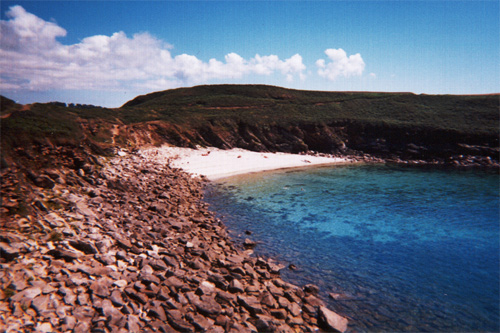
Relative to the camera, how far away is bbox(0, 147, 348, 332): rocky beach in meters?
7.63

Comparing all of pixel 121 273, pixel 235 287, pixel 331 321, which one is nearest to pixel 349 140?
pixel 331 321

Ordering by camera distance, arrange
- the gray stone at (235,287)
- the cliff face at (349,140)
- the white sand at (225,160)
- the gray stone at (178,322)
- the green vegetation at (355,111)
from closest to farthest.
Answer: the gray stone at (178,322), the gray stone at (235,287), the white sand at (225,160), the cliff face at (349,140), the green vegetation at (355,111)

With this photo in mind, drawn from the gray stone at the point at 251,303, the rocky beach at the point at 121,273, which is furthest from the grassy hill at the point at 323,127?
the gray stone at the point at 251,303

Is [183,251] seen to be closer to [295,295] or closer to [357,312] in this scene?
[295,295]

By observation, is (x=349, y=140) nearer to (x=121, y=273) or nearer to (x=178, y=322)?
(x=121, y=273)

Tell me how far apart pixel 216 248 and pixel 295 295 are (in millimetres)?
5316

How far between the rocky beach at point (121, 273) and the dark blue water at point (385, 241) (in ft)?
6.43

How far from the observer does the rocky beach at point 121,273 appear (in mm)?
7633

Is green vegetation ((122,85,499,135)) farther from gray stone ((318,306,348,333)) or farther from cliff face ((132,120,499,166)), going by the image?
gray stone ((318,306,348,333))

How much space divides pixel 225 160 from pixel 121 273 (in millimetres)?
34591

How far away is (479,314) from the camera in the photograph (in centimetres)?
1059

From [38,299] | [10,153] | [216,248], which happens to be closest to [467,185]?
[216,248]

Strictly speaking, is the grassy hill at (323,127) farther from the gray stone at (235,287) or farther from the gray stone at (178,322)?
the gray stone at (178,322)

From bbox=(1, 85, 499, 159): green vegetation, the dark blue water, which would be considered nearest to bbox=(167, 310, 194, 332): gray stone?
the dark blue water
